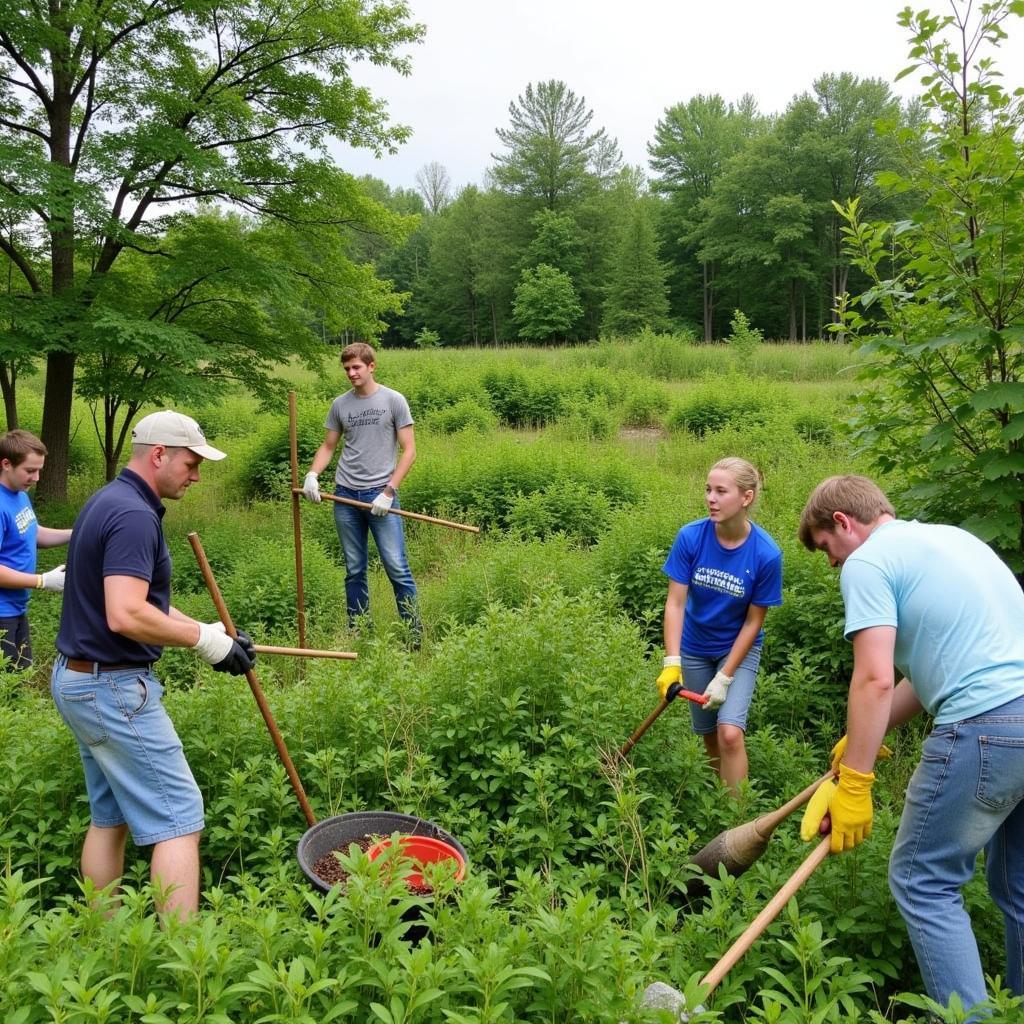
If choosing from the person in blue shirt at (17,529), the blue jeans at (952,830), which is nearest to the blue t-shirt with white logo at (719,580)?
the blue jeans at (952,830)

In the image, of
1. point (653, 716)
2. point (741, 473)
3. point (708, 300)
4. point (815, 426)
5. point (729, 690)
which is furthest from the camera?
point (708, 300)

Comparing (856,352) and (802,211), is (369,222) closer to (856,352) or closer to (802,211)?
(856,352)

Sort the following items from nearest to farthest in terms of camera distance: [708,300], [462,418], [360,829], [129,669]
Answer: [129,669] < [360,829] < [462,418] < [708,300]

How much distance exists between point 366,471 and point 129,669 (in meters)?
3.60

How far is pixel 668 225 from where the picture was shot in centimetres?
4869

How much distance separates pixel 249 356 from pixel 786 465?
702cm

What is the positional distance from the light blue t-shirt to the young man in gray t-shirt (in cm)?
435

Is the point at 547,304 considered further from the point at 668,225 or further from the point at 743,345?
the point at 743,345

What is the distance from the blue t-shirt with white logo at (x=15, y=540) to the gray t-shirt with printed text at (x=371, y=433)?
2254mm

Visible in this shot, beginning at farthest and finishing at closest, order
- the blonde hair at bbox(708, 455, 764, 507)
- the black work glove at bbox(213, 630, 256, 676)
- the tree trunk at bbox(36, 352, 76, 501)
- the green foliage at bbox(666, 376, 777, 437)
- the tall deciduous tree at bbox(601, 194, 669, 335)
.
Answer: the tall deciduous tree at bbox(601, 194, 669, 335) → the green foliage at bbox(666, 376, 777, 437) → the tree trunk at bbox(36, 352, 76, 501) → the blonde hair at bbox(708, 455, 764, 507) → the black work glove at bbox(213, 630, 256, 676)

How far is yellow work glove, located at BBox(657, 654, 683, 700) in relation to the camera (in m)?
3.90

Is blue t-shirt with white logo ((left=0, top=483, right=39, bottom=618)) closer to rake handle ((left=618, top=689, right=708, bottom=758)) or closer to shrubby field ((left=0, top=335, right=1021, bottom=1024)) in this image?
shrubby field ((left=0, top=335, right=1021, bottom=1024))

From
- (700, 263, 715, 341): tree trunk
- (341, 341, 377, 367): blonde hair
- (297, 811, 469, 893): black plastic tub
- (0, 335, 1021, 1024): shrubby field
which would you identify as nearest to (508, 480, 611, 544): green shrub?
(0, 335, 1021, 1024): shrubby field

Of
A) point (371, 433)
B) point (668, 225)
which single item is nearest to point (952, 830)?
point (371, 433)
